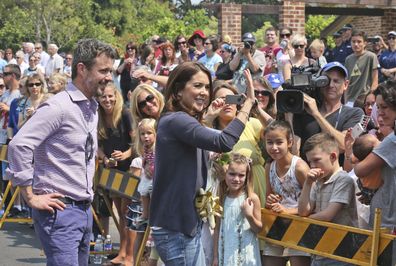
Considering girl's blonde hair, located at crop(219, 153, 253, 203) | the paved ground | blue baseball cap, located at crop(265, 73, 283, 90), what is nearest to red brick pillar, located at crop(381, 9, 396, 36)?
the paved ground

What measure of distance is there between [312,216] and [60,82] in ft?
17.7

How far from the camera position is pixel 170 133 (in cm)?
546

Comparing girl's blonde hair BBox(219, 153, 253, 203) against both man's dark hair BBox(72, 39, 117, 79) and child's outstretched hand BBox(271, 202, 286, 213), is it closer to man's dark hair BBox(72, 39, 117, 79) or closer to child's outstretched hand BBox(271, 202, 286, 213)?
child's outstretched hand BBox(271, 202, 286, 213)

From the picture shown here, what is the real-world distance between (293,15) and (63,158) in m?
14.9

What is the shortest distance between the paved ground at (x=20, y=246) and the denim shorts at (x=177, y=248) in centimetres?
440

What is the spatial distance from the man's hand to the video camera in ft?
6.34

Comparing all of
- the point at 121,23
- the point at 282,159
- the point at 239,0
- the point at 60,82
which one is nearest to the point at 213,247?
the point at 282,159

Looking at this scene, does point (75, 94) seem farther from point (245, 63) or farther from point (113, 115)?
point (245, 63)

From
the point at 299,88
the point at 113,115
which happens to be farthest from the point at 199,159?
the point at 113,115

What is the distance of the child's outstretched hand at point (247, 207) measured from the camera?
7113mm

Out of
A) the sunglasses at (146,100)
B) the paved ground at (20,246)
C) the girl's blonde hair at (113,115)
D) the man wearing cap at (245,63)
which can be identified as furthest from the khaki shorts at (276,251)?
the man wearing cap at (245,63)

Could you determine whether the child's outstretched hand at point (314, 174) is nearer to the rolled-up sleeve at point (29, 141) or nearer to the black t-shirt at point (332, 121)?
the black t-shirt at point (332, 121)

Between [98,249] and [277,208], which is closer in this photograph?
[277,208]

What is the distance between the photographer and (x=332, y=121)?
7570 millimetres
